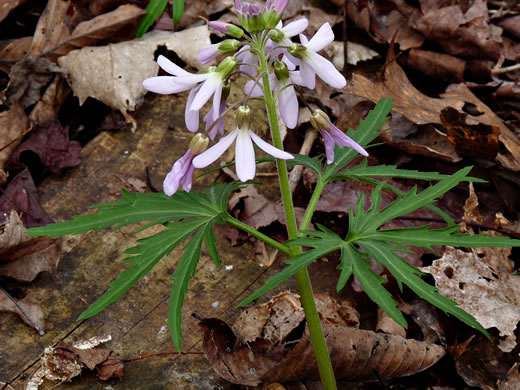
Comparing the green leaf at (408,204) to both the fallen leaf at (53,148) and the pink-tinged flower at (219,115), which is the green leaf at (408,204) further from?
the fallen leaf at (53,148)

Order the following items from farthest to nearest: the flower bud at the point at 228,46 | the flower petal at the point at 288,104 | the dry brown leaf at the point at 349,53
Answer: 1. the dry brown leaf at the point at 349,53
2. the flower petal at the point at 288,104
3. the flower bud at the point at 228,46

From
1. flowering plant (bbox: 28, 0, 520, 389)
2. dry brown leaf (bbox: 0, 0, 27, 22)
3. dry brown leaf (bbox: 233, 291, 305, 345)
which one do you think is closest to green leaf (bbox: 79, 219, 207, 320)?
flowering plant (bbox: 28, 0, 520, 389)

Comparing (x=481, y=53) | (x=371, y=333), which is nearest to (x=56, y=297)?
(x=371, y=333)

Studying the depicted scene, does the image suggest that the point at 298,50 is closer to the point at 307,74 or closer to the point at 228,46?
the point at 307,74

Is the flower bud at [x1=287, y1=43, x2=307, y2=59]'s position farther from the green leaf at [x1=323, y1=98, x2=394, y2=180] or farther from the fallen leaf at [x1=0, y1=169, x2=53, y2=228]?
the fallen leaf at [x1=0, y1=169, x2=53, y2=228]

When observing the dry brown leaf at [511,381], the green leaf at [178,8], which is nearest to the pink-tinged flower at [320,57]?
the dry brown leaf at [511,381]

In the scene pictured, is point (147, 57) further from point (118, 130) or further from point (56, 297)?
point (56, 297)
